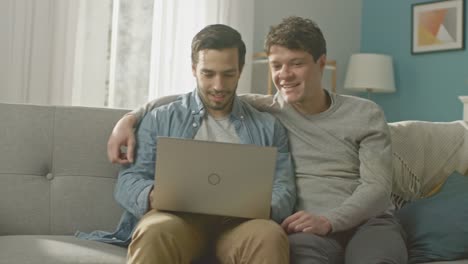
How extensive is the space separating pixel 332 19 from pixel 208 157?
128 inches

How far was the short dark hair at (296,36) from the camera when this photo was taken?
1.91 m

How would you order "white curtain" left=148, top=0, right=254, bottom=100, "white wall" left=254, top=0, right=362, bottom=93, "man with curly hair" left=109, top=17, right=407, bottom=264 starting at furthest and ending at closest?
"white wall" left=254, top=0, right=362, bottom=93 → "white curtain" left=148, top=0, right=254, bottom=100 → "man with curly hair" left=109, top=17, right=407, bottom=264

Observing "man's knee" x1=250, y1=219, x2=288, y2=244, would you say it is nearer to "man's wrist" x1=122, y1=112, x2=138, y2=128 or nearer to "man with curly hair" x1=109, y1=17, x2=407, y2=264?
"man with curly hair" x1=109, y1=17, x2=407, y2=264

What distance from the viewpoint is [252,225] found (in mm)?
1558

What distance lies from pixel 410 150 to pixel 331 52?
239 centimetres

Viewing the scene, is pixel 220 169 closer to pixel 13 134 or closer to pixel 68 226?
pixel 68 226

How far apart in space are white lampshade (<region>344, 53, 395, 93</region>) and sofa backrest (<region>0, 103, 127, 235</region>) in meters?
2.48

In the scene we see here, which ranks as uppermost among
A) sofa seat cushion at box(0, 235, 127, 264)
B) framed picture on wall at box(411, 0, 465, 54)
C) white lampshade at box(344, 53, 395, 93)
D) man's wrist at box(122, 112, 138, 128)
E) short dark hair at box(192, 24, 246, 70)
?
framed picture on wall at box(411, 0, 465, 54)

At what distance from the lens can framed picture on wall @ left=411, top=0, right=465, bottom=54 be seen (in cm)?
413

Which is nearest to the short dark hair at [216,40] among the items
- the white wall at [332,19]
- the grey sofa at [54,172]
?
the grey sofa at [54,172]

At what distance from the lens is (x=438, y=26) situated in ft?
13.9

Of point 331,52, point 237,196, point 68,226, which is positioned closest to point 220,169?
point 237,196

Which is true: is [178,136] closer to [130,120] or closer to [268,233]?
[130,120]

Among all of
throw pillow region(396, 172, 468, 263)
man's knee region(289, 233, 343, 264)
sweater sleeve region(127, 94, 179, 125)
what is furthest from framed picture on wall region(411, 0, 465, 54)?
man's knee region(289, 233, 343, 264)
